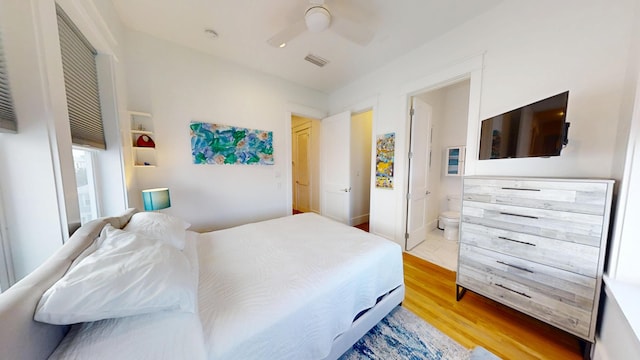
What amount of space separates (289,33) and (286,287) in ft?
6.35

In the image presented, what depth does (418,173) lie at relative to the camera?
277cm

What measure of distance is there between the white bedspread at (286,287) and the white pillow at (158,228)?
0.21 meters

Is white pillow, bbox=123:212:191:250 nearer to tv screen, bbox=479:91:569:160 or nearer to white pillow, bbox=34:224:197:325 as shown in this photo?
white pillow, bbox=34:224:197:325

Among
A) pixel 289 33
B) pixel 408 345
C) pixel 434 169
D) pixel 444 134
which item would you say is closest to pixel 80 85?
pixel 289 33

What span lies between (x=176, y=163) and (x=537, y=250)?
3.47m

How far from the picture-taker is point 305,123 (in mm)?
4668

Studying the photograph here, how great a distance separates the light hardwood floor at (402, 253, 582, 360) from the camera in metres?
1.32

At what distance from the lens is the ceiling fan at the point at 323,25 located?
1.51 meters

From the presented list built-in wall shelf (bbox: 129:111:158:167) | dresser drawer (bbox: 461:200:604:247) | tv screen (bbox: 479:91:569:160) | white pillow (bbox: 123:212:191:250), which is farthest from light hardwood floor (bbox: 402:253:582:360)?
built-in wall shelf (bbox: 129:111:158:167)

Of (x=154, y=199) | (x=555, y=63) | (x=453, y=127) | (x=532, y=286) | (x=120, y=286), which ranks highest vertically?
(x=555, y=63)

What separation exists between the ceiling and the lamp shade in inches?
66.6

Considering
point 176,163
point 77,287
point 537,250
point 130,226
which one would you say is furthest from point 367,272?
point 176,163

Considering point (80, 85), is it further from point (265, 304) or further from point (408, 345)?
point (408, 345)

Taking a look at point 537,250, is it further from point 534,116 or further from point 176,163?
point 176,163
